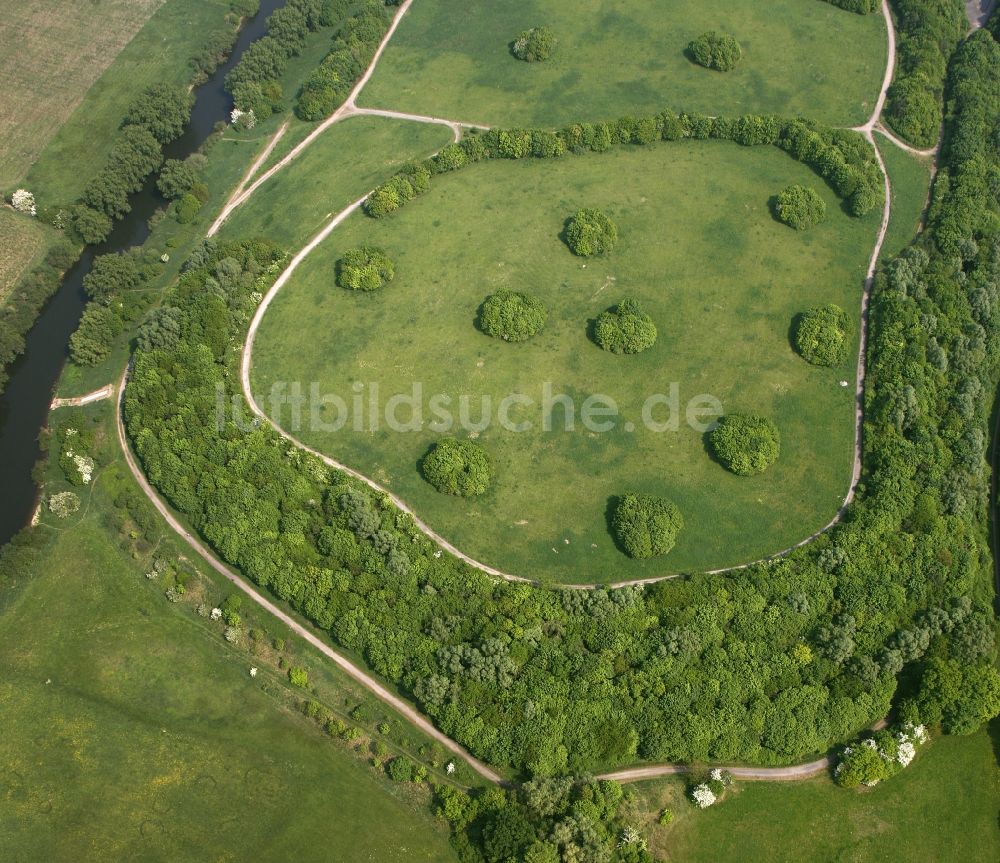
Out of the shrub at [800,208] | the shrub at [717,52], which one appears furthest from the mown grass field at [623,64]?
the shrub at [800,208]

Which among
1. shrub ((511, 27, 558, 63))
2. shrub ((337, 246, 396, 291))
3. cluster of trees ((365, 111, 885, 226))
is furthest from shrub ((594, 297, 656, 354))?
shrub ((511, 27, 558, 63))

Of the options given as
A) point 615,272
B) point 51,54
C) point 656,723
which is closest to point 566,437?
point 615,272

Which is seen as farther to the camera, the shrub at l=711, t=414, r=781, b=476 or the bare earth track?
the shrub at l=711, t=414, r=781, b=476

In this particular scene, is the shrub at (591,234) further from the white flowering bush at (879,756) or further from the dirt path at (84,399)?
the white flowering bush at (879,756)

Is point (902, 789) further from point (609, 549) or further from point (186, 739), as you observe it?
point (186, 739)

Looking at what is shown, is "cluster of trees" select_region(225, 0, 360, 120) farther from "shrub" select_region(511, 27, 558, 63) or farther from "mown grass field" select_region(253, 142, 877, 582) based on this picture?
"shrub" select_region(511, 27, 558, 63)

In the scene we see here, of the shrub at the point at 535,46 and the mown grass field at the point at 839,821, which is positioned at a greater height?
the shrub at the point at 535,46
